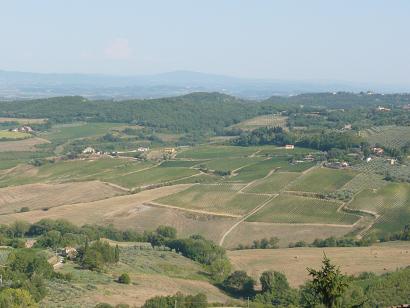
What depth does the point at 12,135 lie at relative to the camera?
129 meters

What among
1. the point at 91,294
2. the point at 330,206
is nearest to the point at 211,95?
the point at 330,206

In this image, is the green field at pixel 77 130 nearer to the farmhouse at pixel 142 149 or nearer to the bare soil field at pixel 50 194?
the farmhouse at pixel 142 149

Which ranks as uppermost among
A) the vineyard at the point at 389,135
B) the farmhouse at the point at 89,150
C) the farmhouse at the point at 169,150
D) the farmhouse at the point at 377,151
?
the vineyard at the point at 389,135

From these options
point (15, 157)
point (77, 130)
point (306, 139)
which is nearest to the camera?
point (15, 157)

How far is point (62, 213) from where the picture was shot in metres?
67.8

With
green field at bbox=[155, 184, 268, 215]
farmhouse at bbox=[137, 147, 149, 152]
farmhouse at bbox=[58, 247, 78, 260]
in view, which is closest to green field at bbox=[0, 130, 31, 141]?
farmhouse at bbox=[137, 147, 149, 152]

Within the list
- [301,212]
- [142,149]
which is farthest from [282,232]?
[142,149]

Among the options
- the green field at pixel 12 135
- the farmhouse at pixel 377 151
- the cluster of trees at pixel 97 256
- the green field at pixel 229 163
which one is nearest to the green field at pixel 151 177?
the green field at pixel 229 163

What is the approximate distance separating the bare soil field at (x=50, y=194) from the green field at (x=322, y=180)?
21.1m

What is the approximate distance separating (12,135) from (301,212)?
257 ft

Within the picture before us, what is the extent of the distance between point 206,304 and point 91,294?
6373mm

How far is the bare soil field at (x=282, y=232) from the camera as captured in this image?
5866 cm

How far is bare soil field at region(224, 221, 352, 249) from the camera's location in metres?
58.7

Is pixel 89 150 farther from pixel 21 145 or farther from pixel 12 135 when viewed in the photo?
pixel 12 135
